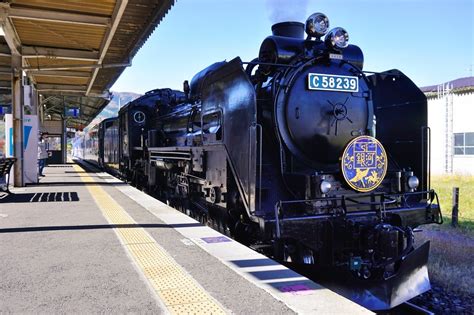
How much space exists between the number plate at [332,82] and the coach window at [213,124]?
1322mm

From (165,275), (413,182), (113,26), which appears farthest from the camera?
(113,26)

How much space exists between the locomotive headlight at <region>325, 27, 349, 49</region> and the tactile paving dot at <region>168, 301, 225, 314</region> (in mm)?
3713

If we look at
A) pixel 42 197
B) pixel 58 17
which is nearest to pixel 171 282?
pixel 42 197

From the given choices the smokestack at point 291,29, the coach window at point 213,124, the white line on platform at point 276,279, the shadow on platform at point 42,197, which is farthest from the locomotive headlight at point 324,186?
the shadow on platform at point 42,197

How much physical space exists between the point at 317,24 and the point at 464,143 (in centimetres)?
2165

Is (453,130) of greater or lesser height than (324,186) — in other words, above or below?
above

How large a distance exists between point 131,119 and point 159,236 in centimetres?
730

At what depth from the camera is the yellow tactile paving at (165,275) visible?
301cm

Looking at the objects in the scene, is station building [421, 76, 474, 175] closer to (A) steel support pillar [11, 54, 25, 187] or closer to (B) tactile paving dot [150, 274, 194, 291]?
(A) steel support pillar [11, 54, 25, 187]

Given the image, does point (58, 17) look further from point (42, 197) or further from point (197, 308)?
point (197, 308)

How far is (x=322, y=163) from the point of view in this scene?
5359mm

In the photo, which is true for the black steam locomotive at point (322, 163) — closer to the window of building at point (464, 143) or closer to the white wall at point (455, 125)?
the white wall at point (455, 125)

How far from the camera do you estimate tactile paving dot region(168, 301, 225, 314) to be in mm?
2910

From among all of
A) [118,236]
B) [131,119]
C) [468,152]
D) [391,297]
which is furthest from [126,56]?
[468,152]
